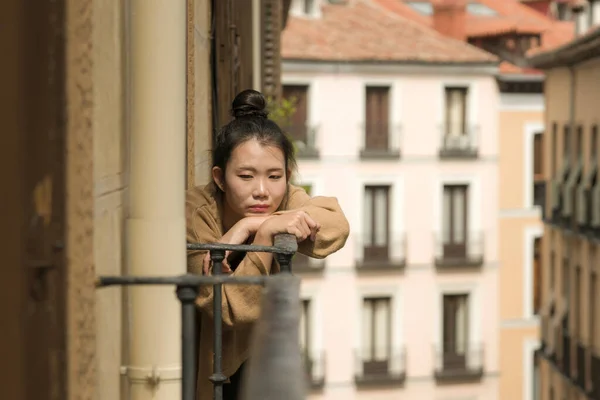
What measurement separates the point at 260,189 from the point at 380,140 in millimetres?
35540

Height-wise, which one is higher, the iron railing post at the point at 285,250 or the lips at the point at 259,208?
the lips at the point at 259,208

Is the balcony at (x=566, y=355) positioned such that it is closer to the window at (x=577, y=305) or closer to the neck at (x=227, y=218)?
the window at (x=577, y=305)

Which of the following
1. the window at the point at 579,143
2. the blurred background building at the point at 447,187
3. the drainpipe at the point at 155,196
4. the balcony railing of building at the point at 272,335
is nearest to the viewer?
the balcony railing of building at the point at 272,335

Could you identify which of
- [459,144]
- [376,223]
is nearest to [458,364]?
[376,223]

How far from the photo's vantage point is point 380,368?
126 feet

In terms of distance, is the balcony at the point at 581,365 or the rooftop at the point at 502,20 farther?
the rooftop at the point at 502,20

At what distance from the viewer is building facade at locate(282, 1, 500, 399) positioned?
38344mm

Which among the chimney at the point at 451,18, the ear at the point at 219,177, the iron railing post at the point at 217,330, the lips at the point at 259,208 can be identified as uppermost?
the chimney at the point at 451,18

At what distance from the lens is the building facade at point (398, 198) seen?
3834 centimetres

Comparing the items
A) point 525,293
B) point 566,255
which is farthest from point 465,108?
point 566,255

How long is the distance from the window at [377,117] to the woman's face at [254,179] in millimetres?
35251

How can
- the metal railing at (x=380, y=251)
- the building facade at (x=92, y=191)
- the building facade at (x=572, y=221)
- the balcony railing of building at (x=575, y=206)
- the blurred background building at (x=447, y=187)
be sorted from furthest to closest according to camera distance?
the metal railing at (x=380, y=251), the blurred background building at (x=447, y=187), the building facade at (x=572, y=221), the balcony railing of building at (x=575, y=206), the building facade at (x=92, y=191)

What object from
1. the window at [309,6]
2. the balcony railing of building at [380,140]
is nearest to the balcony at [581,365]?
the balcony railing of building at [380,140]

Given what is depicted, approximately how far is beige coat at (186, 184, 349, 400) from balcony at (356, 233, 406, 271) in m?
34.4
